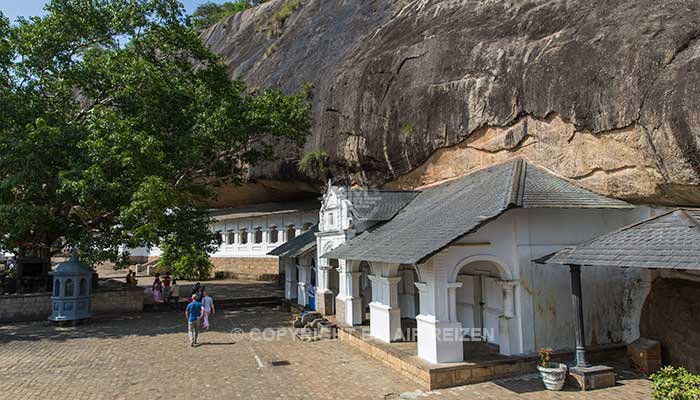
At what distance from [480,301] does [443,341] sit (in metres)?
3.57

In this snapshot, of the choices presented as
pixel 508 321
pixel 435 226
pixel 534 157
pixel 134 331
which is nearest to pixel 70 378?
pixel 134 331

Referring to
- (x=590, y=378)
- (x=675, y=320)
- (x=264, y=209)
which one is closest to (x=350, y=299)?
(x=590, y=378)

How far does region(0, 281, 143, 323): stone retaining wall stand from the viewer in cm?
1781

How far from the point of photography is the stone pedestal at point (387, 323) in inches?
484

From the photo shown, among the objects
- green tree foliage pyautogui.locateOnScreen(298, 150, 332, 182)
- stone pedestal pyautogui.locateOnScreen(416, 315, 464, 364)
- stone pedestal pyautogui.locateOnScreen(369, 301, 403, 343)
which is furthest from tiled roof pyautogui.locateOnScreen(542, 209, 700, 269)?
green tree foliage pyautogui.locateOnScreen(298, 150, 332, 182)

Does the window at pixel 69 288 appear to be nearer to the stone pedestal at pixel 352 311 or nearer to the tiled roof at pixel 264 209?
the stone pedestal at pixel 352 311

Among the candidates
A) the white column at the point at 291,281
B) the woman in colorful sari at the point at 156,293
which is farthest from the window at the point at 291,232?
the woman in colorful sari at the point at 156,293

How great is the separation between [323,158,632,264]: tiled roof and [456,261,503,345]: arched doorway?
1.61 meters

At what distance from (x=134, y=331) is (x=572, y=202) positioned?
14.1 metres

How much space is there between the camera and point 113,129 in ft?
56.7

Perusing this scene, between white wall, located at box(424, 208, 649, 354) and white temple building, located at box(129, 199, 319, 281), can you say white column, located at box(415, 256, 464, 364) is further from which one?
white temple building, located at box(129, 199, 319, 281)

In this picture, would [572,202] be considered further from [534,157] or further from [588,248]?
[534,157]

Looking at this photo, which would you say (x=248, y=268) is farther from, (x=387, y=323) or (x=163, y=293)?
(x=387, y=323)

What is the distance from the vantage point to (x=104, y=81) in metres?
19.5
